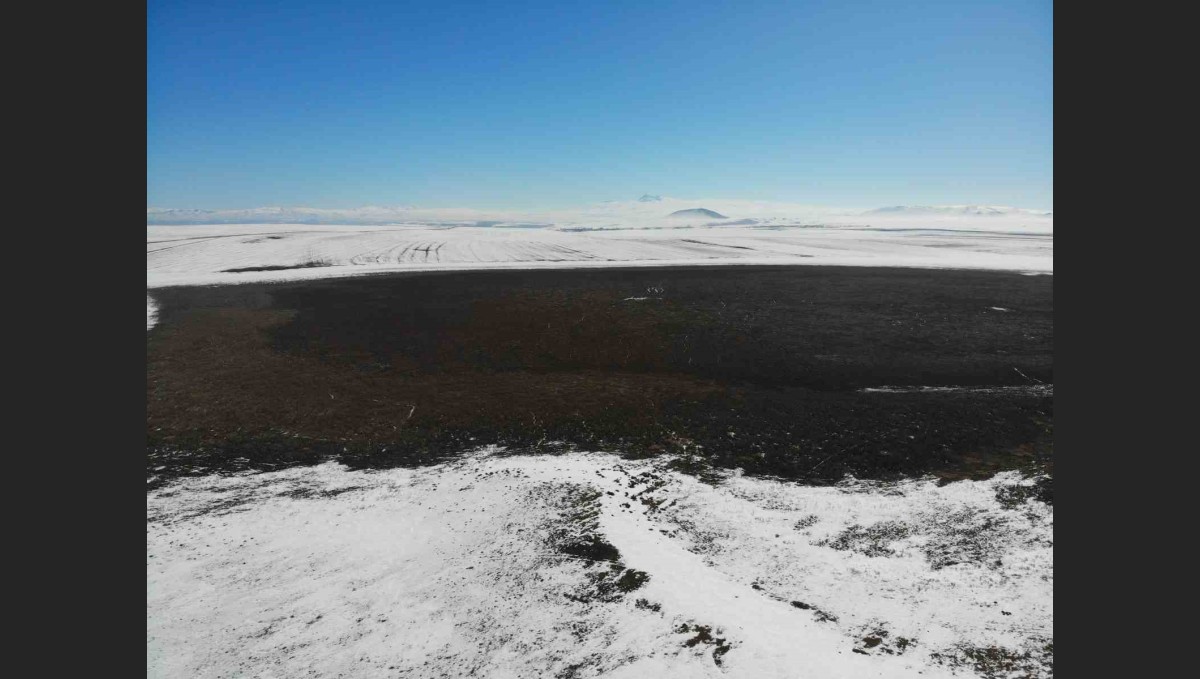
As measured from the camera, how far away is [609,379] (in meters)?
12.6

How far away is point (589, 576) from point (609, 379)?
6799 mm

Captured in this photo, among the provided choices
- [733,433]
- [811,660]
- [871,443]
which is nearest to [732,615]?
[811,660]

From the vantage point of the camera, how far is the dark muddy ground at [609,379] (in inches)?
364

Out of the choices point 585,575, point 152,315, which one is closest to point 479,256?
point 152,315

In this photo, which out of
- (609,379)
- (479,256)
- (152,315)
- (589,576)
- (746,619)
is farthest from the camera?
(479,256)

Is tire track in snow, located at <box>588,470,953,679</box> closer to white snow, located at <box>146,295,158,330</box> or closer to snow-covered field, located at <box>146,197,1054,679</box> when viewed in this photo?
snow-covered field, located at <box>146,197,1054,679</box>

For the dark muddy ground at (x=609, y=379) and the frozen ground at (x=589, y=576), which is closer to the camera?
the frozen ground at (x=589, y=576)

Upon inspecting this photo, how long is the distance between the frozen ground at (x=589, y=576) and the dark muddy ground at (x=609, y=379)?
3.41 feet

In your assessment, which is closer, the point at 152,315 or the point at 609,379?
the point at 609,379

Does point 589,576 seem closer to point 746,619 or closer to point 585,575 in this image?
point 585,575

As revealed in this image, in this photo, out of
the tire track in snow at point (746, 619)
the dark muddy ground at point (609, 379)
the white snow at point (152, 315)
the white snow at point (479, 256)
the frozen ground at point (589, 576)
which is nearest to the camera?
the tire track in snow at point (746, 619)

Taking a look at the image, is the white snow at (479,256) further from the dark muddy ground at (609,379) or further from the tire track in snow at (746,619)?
the tire track in snow at (746,619)

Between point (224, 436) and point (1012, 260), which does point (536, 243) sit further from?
point (224, 436)

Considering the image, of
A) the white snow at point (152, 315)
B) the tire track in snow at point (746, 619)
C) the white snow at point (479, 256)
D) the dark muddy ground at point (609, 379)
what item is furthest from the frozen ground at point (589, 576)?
the white snow at point (479, 256)
